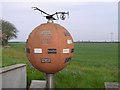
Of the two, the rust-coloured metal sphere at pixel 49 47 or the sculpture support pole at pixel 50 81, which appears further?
the sculpture support pole at pixel 50 81

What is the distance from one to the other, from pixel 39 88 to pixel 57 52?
1387 millimetres

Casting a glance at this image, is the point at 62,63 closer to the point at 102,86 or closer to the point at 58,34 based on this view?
the point at 58,34

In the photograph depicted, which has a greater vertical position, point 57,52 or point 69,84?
point 57,52

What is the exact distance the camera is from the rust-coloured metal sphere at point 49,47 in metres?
4.00

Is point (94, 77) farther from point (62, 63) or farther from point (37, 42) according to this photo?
point (37, 42)

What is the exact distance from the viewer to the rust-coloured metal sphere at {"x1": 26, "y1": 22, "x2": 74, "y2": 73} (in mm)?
3998

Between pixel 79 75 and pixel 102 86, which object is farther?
pixel 79 75

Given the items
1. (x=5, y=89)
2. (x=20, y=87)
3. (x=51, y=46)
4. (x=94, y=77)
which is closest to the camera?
(x=51, y=46)

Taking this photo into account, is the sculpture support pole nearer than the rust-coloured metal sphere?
No

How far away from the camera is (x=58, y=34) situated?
13.2ft

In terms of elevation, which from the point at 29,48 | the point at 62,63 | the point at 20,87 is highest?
the point at 29,48

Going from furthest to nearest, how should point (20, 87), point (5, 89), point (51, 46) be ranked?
1. point (20, 87)
2. point (5, 89)
3. point (51, 46)

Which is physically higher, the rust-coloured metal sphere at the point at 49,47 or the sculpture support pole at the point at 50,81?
the rust-coloured metal sphere at the point at 49,47

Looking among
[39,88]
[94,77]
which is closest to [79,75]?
[94,77]
